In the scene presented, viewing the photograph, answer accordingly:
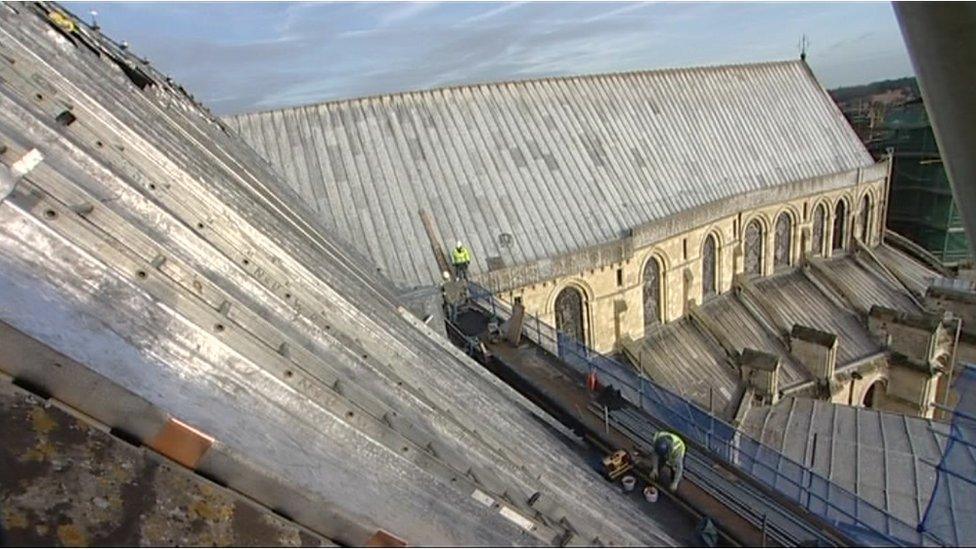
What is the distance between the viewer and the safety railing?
282 inches

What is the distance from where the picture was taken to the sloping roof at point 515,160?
13.1 meters

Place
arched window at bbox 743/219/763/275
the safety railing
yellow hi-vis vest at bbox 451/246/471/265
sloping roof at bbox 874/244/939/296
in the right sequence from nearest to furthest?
the safety railing < yellow hi-vis vest at bbox 451/246/471/265 < arched window at bbox 743/219/763/275 < sloping roof at bbox 874/244/939/296

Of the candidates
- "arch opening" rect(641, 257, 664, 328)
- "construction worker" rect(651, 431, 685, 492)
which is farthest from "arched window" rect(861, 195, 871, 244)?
"construction worker" rect(651, 431, 685, 492)

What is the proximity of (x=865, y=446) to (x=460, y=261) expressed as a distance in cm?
837

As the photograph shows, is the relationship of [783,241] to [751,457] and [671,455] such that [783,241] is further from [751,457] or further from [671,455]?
[671,455]

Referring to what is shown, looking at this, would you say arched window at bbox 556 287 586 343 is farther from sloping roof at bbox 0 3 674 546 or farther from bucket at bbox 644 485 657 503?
sloping roof at bbox 0 3 674 546

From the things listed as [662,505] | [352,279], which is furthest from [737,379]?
[352,279]

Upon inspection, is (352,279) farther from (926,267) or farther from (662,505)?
(926,267)

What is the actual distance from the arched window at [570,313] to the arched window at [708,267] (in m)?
5.15

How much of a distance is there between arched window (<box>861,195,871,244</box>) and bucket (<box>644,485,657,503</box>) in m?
20.2

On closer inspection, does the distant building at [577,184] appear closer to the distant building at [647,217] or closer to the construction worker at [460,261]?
the distant building at [647,217]

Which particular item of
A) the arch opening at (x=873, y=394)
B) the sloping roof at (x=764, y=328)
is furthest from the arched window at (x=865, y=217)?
the arch opening at (x=873, y=394)

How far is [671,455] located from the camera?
6195 mm

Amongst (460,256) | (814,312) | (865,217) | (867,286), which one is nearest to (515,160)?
(460,256)
